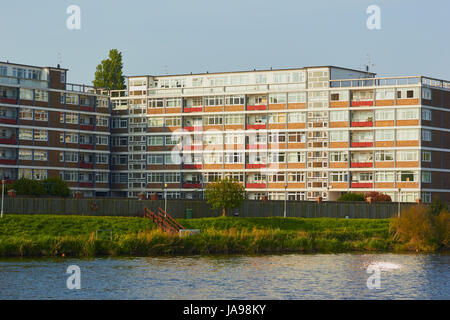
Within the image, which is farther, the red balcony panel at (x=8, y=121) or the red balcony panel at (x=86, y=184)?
the red balcony panel at (x=86, y=184)

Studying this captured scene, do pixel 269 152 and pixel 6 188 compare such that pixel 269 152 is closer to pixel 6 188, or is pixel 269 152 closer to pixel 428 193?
pixel 428 193

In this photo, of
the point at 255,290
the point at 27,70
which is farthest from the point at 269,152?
the point at 255,290

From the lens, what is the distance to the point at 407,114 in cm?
12594

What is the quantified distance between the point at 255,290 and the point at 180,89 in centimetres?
9033

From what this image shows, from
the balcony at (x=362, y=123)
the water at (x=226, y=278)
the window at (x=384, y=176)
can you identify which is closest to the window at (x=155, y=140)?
the balcony at (x=362, y=123)

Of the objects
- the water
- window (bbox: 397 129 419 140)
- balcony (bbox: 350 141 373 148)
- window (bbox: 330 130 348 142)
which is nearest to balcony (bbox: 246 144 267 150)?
window (bbox: 330 130 348 142)

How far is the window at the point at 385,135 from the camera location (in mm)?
127438

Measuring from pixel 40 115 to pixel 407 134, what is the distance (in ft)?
182

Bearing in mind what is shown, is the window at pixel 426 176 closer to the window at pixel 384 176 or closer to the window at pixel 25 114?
the window at pixel 384 176

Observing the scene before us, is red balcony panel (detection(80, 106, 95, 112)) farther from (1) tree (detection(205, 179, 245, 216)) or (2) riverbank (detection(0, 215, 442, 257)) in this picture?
(2) riverbank (detection(0, 215, 442, 257))

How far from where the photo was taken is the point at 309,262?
231 ft

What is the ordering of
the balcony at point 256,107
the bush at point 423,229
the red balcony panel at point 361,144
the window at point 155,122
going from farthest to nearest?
the window at point 155,122 < the balcony at point 256,107 < the red balcony panel at point 361,144 < the bush at point 423,229

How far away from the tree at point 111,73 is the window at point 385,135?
1985 inches

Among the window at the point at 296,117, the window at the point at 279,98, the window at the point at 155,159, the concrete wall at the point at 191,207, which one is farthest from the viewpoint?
the window at the point at 155,159
